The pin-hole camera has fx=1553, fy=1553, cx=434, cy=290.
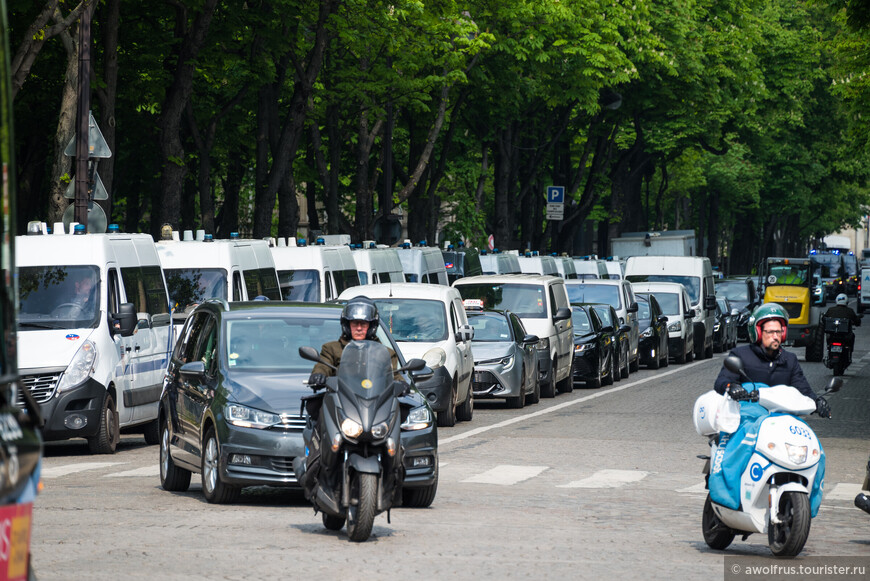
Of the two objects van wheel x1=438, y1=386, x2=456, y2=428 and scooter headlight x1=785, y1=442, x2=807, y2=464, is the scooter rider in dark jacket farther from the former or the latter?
van wheel x1=438, y1=386, x2=456, y2=428

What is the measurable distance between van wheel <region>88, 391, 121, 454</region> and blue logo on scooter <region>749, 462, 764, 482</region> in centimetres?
896

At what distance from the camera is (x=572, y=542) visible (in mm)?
9648

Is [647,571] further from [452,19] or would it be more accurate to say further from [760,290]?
[760,290]

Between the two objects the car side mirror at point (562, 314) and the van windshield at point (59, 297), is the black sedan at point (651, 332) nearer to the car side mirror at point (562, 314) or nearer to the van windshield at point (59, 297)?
the car side mirror at point (562, 314)

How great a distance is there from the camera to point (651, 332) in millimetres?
33938

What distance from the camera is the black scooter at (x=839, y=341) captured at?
30500 mm

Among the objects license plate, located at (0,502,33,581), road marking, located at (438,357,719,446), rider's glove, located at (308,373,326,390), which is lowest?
road marking, located at (438,357,719,446)

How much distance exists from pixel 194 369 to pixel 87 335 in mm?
4997

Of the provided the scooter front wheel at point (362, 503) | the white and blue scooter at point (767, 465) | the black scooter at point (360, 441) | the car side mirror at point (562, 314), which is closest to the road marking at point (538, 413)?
the car side mirror at point (562, 314)

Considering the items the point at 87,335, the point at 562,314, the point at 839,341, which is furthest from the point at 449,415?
the point at 839,341

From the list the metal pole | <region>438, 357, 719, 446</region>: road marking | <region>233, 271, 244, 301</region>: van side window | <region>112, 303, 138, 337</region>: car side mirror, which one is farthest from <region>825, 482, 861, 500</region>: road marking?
the metal pole

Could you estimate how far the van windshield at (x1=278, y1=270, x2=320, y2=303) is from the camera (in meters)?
24.5

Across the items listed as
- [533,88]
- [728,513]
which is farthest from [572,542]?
[533,88]

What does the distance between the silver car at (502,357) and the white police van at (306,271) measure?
8.93ft
